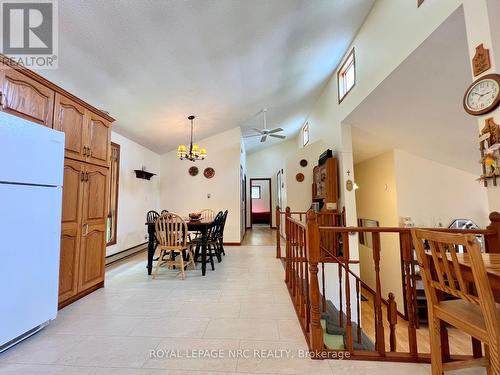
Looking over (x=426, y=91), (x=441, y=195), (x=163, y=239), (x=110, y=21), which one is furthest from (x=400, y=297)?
(x=110, y=21)

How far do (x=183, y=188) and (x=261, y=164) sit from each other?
4.83 m

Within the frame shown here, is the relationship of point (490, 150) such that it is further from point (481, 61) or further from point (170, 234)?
point (170, 234)

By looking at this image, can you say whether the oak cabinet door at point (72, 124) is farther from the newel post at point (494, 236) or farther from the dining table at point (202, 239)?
the newel post at point (494, 236)

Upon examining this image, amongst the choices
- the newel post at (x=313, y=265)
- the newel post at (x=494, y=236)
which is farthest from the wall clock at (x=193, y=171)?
the newel post at (x=494, y=236)

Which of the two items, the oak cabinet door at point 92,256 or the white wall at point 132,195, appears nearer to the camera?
the oak cabinet door at point 92,256

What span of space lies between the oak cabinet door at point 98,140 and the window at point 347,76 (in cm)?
417

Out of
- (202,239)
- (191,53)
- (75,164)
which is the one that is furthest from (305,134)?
(75,164)

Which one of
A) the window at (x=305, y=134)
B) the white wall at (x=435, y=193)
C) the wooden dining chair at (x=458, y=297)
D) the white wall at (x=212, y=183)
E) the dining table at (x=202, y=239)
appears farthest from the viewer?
the window at (x=305, y=134)

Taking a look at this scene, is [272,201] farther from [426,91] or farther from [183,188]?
[426,91]

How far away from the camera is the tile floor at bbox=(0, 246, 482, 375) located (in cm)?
151

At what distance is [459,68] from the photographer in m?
2.46

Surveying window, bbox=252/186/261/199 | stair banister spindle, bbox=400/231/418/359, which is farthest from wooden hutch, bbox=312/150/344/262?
window, bbox=252/186/261/199

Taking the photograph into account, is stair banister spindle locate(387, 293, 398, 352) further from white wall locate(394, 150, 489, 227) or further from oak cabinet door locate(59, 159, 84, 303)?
white wall locate(394, 150, 489, 227)

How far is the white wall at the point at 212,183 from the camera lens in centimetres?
631
